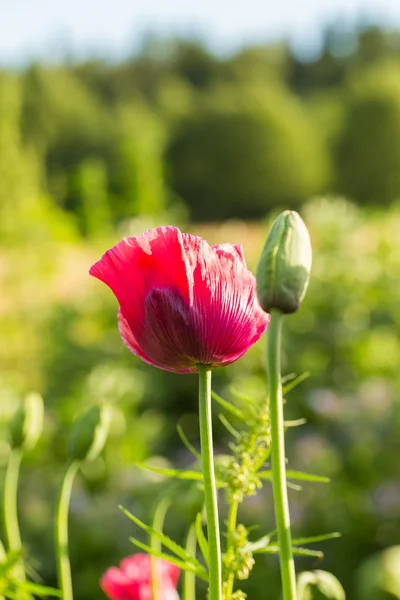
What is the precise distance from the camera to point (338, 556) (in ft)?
4.59

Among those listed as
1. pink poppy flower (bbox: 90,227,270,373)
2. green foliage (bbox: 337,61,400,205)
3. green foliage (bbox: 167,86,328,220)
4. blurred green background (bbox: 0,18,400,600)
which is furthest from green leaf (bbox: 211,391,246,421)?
green foliage (bbox: 167,86,328,220)

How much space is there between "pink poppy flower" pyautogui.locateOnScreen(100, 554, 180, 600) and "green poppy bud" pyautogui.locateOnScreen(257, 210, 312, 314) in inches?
8.4

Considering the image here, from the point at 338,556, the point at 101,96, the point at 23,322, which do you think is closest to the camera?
the point at 338,556

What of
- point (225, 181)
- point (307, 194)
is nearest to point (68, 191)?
point (225, 181)

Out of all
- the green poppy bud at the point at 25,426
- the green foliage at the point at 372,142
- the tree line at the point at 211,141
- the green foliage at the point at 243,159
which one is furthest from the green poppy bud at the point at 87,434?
the green foliage at the point at 243,159

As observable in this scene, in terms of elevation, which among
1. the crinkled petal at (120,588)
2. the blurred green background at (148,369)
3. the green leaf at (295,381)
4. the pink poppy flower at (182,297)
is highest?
the pink poppy flower at (182,297)

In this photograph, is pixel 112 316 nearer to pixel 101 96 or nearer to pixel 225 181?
pixel 225 181

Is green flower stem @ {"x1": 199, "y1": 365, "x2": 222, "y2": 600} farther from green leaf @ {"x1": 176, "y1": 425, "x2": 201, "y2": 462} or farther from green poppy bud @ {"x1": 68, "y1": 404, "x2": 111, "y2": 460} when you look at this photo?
green poppy bud @ {"x1": 68, "y1": 404, "x2": 111, "y2": 460}

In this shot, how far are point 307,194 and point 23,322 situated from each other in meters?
10.6

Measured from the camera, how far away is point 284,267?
0.91ft

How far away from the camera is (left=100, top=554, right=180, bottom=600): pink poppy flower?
45 centimetres

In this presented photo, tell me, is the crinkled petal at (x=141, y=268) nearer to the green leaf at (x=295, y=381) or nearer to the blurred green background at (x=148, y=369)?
the green leaf at (x=295, y=381)

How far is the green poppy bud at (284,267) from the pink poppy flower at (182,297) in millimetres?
35

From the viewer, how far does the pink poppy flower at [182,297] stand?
307 mm
